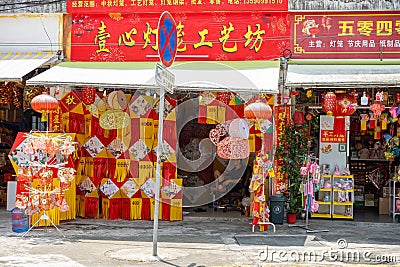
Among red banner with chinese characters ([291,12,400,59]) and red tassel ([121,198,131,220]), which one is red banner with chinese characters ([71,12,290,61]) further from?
red tassel ([121,198,131,220])

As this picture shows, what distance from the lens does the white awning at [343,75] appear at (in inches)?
420

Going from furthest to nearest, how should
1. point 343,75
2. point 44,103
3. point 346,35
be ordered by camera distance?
point 346,35
point 343,75
point 44,103

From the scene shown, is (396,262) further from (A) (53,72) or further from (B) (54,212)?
(A) (53,72)

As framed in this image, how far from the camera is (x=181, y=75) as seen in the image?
11.5 meters

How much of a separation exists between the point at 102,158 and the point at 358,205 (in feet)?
22.4

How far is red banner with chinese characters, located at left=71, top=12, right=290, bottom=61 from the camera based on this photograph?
1257cm

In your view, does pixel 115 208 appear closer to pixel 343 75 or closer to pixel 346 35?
pixel 343 75

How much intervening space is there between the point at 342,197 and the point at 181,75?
4449 mm

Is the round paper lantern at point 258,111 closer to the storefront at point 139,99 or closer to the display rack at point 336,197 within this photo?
the storefront at point 139,99

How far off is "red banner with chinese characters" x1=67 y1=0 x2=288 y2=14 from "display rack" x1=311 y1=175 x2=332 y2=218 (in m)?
3.79

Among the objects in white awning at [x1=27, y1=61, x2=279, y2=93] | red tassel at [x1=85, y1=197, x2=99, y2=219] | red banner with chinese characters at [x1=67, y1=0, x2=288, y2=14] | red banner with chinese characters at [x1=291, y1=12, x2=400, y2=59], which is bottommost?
red tassel at [x1=85, y1=197, x2=99, y2=219]

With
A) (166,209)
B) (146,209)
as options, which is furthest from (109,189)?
(166,209)

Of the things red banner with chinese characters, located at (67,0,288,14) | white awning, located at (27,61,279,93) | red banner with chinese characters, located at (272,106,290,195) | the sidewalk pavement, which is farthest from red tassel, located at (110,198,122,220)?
red banner with chinese characters, located at (67,0,288,14)

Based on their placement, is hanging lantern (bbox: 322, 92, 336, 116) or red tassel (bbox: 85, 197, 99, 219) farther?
red tassel (bbox: 85, 197, 99, 219)
